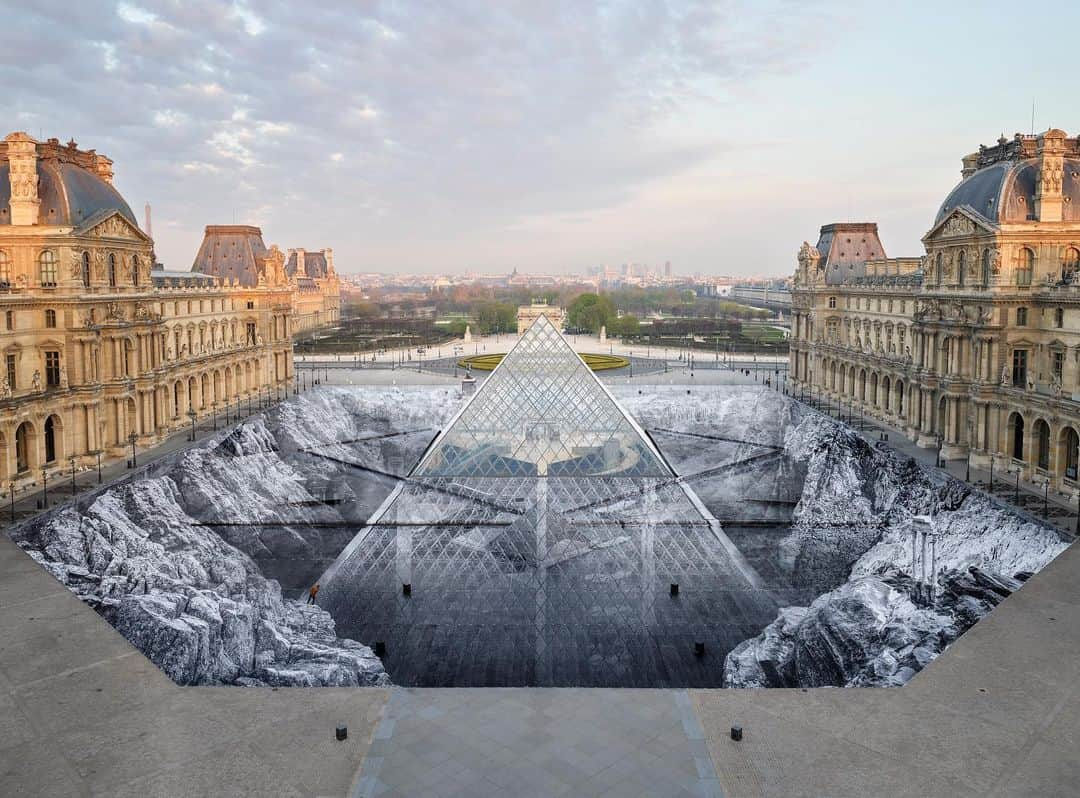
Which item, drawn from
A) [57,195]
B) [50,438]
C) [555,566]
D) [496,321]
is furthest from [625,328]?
[555,566]

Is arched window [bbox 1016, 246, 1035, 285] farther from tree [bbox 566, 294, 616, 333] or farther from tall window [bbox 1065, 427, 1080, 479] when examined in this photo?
tree [bbox 566, 294, 616, 333]

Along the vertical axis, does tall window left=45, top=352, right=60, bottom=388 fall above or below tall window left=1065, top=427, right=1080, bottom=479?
above

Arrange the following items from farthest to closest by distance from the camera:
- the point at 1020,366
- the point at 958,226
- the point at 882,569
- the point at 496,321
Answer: the point at 496,321 < the point at 958,226 < the point at 1020,366 < the point at 882,569

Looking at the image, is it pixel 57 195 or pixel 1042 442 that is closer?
pixel 1042 442

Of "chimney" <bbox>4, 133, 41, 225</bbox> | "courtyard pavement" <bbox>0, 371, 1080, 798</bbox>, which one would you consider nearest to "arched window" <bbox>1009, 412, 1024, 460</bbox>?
"courtyard pavement" <bbox>0, 371, 1080, 798</bbox>

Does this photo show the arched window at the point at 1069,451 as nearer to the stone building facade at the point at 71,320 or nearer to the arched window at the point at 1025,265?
the arched window at the point at 1025,265

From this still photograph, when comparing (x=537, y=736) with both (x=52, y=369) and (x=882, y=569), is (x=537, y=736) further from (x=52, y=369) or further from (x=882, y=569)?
(x=52, y=369)

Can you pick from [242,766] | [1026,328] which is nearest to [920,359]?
[1026,328]
